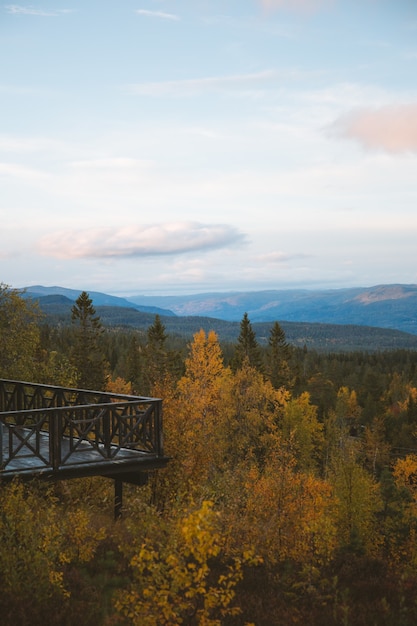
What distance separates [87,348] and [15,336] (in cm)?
3450

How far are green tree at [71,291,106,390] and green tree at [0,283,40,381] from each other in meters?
30.8

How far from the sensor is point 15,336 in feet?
95.0

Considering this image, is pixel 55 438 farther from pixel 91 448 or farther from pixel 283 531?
pixel 283 531

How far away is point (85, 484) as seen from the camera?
23.0 metres

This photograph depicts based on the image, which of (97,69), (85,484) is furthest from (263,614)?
(97,69)

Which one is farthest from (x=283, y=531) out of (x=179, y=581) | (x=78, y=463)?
(x=179, y=581)

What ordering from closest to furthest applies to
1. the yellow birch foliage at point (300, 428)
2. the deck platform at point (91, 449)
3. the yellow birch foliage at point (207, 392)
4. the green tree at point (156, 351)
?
the deck platform at point (91, 449) → the yellow birch foliage at point (207, 392) → the yellow birch foliage at point (300, 428) → the green tree at point (156, 351)

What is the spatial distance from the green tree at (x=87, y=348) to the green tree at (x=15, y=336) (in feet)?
101

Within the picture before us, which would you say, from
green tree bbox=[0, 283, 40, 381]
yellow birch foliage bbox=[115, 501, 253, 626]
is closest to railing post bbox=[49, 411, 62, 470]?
yellow birch foliage bbox=[115, 501, 253, 626]

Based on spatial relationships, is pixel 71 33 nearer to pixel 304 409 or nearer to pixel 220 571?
pixel 220 571

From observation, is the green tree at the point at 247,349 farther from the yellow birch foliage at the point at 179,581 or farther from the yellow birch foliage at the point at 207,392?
the yellow birch foliage at the point at 179,581

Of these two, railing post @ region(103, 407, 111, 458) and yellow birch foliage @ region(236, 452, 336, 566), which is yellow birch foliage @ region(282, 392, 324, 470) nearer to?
yellow birch foliage @ region(236, 452, 336, 566)

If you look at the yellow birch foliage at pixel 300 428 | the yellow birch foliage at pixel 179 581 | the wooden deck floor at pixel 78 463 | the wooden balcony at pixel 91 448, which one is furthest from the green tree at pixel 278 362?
the yellow birch foliage at pixel 179 581

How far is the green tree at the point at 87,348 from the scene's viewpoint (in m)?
60.9
